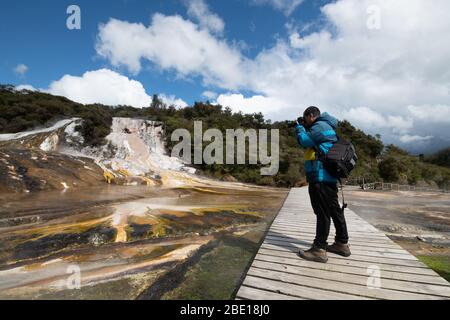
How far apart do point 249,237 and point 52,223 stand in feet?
13.6

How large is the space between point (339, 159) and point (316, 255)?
1035 millimetres

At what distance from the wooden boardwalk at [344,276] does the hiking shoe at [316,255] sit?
6 cm

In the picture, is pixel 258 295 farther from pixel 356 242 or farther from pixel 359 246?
pixel 356 242

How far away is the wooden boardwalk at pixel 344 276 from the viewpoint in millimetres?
2164

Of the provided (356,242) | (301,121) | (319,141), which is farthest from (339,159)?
(356,242)

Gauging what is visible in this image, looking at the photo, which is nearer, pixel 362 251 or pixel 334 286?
pixel 334 286

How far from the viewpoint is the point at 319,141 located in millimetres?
2711

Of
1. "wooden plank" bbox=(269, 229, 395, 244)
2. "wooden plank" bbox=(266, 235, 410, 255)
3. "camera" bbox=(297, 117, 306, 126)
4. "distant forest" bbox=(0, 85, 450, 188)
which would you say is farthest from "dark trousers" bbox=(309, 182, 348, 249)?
"distant forest" bbox=(0, 85, 450, 188)

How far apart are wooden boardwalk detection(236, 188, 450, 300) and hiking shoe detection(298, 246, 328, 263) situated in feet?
0.19

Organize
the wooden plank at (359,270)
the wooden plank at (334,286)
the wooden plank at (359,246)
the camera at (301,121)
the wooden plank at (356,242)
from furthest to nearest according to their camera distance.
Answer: the wooden plank at (356,242), the wooden plank at (359,246), the camera at (301,121), the wooden plank at (359,270), the wooden plank at (334,286)

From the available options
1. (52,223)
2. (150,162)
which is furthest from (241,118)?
(52,223)

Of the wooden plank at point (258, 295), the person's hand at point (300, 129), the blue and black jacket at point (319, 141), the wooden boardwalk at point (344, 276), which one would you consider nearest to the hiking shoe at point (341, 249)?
the wooden boardwalk at point (344, 276)

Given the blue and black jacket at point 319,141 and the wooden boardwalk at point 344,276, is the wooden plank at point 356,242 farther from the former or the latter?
the blue and black jacket at point 319,141

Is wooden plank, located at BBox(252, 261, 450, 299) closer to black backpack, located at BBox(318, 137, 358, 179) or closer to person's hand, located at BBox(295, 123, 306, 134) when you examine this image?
black backpack, located at BBox(318, 137, 358, 179)
